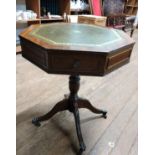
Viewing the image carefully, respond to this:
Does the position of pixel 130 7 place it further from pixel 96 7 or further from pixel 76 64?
pixel 76 64

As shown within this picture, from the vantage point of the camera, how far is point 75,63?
891 mm

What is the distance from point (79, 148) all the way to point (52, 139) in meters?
0.20

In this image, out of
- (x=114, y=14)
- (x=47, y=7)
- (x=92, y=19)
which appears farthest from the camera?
(x=114, y=14)

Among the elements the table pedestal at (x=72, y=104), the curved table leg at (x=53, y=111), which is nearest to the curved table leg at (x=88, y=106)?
the table pedestal at (x=72, y=104)

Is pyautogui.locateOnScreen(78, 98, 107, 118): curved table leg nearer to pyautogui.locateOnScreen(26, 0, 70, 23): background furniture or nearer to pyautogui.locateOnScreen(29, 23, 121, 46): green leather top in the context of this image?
pyautogui.locateOnScreen(29, 23, 121, 46): green leather top

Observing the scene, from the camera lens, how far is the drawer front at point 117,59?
933 mm

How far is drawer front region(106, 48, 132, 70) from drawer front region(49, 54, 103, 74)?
71mm

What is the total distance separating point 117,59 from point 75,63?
25 cm

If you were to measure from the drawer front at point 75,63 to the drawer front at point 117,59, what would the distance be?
0.07 meters

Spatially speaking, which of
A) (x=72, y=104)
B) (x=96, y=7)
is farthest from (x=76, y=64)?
(x=96, y=7)

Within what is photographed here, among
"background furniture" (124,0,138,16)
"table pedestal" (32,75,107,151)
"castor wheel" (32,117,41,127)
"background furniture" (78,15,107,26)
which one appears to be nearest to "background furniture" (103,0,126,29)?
"background furniture" (78,15,107,26)

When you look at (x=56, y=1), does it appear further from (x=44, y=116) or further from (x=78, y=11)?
(x=44, y=116)

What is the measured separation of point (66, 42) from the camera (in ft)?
3.07
